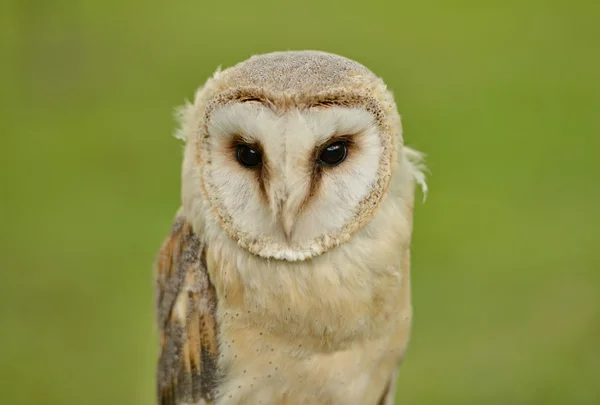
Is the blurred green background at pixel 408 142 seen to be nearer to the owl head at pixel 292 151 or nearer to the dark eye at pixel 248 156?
the owl head at pixel 292 151

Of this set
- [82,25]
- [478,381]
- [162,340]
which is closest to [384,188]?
[162,340]

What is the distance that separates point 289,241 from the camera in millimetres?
1900

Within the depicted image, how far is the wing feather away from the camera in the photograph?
7.06 feet

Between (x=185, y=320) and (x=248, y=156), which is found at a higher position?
(x=248, y=156)

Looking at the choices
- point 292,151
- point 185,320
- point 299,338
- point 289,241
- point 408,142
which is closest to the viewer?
point 292,151

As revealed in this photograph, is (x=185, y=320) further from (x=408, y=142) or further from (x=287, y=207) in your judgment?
(x=408, y=142)

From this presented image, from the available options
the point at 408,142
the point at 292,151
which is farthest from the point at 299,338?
the point at 408,142

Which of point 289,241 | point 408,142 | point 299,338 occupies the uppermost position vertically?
point 408,142

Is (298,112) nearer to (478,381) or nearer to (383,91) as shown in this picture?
(383,91)

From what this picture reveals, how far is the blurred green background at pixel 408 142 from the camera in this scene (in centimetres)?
410

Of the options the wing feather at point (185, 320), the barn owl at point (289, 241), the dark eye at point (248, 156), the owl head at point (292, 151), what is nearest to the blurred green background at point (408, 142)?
the wing feather at point (185, 320)

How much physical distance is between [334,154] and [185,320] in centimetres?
64

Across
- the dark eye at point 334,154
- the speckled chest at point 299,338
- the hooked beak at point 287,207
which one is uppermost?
the dark eye at point 334,154

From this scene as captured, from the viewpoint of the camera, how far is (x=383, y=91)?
1.89 m
